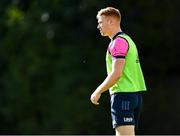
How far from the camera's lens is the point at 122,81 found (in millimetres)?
5961

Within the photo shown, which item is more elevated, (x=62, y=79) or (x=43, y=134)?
(x=62, y=79)

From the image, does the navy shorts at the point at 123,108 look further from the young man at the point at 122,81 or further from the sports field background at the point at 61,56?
the sports field background at the point at 61,56

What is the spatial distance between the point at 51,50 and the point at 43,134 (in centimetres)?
162

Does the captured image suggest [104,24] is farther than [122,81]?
Yes

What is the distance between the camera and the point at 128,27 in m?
13.8

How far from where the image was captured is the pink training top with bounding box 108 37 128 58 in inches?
233

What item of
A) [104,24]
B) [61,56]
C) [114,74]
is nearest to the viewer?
[114,74]

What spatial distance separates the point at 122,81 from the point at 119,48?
0.28 metres

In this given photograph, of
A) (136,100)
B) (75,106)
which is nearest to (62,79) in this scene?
(75,106)

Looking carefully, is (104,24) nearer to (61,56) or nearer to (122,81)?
(122,81)

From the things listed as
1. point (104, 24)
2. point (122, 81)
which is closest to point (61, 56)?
point (104, 24)

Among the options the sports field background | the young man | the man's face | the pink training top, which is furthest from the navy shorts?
the sports field background

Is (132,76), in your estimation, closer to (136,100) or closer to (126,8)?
(136,100)

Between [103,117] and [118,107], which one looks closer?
[118,107]
